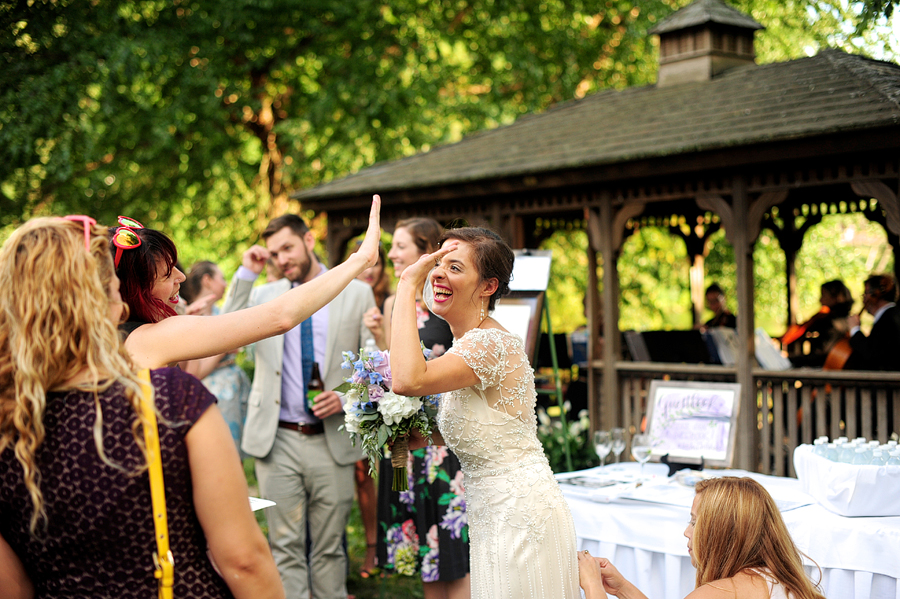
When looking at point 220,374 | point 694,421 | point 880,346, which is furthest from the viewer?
point 880,346

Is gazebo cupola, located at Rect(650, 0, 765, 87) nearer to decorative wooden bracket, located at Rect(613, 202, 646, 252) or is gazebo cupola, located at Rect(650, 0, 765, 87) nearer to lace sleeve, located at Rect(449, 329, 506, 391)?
decorative wooden bracket, located at Rect(613, 202, 646, 252)

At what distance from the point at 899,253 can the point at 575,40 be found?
7.61 metres

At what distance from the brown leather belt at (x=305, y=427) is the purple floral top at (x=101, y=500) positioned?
9.18 feet

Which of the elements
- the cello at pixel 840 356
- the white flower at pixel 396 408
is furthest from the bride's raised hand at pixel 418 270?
the cello at pixel 840 356

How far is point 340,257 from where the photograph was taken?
1060cm

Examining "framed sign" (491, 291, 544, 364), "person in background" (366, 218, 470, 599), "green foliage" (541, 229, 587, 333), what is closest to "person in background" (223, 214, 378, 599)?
"person in background" (366, 218, 470, 599)

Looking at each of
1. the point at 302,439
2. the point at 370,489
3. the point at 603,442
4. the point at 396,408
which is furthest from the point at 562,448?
the point at 396,408

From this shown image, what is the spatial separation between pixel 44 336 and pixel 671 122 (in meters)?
7.26

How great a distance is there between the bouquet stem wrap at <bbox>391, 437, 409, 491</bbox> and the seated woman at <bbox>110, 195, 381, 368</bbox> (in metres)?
0.85

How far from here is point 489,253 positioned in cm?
281

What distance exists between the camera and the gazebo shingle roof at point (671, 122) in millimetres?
6512

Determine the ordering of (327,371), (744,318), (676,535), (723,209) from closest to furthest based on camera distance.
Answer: (676,535) → (327,371) → (744,318) → (723,209)

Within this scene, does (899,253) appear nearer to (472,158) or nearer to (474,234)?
(472,158)

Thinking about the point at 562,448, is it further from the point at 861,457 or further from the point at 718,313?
the point at 718,313
